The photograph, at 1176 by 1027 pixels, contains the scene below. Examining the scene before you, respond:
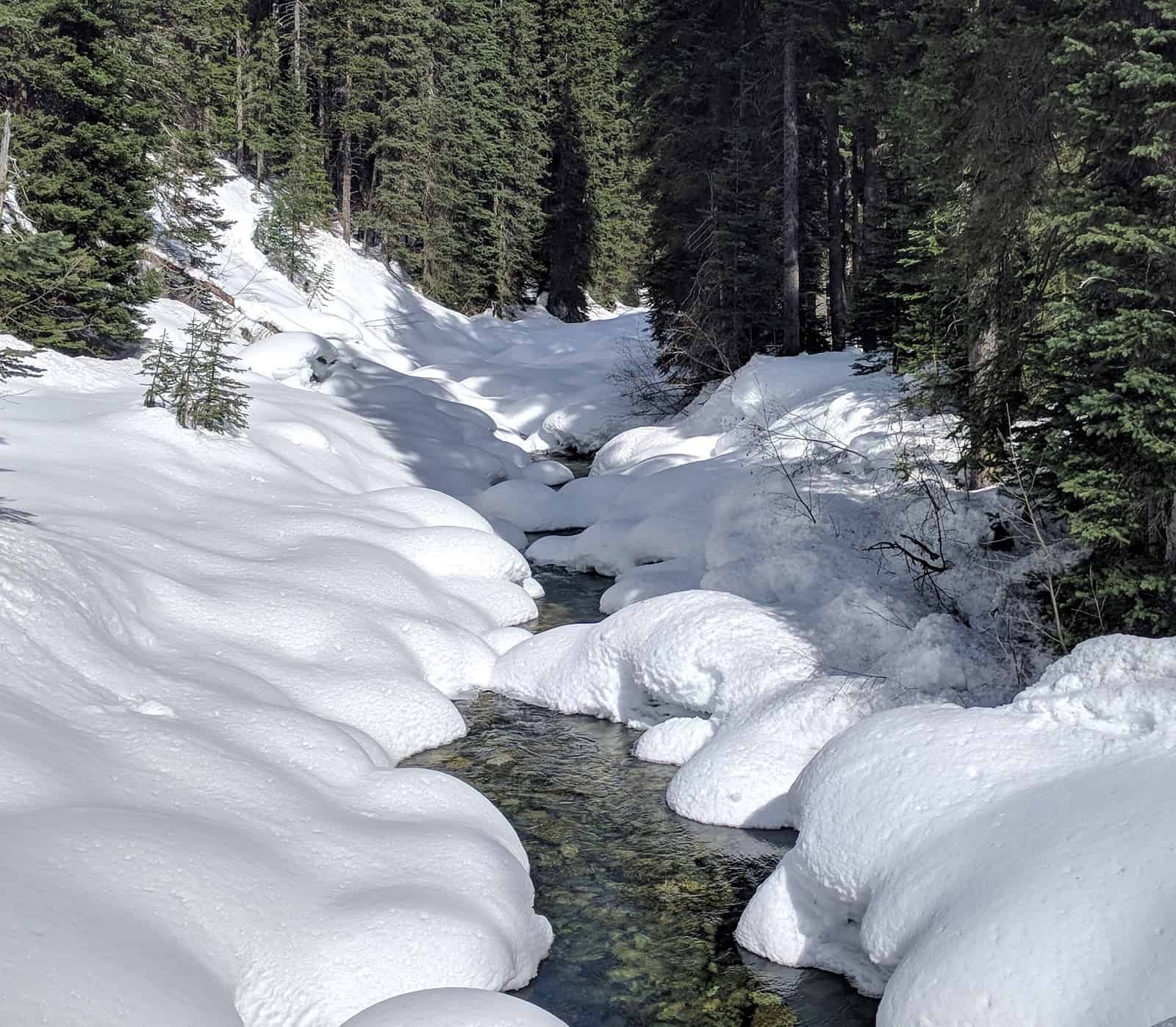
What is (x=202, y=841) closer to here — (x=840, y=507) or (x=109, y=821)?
(x=109, y=821)

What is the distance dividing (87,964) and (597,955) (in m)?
2.82

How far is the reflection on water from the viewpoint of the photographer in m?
5.36

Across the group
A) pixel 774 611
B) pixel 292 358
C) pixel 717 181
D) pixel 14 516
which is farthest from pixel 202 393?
pixel 717 181

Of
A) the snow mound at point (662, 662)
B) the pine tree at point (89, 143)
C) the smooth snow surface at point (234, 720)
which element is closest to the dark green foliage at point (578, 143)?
the pine tree at point (89, 143)

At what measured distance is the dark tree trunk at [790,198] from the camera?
18.4 metres

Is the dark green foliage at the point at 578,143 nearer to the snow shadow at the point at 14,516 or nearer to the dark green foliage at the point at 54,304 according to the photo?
the dark green foliage at the point at 54,304

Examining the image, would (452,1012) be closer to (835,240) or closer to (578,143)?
(835,240)

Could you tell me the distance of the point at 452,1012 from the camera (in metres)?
4.18

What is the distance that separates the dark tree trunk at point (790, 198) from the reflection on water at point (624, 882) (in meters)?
12.0

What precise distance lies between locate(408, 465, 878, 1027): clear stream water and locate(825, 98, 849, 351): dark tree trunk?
48.8 ft

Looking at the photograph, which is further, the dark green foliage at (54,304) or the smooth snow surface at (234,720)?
the dark green foliage at (54,304)

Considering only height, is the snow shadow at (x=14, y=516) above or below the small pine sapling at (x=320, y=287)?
above

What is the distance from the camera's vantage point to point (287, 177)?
31.1 meters

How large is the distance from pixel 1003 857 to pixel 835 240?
19845mm
